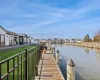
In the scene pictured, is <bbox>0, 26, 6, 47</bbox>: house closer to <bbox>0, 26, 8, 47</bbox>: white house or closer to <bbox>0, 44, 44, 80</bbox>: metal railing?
<bbox>0, 26, 8, 47</bbox>: white house

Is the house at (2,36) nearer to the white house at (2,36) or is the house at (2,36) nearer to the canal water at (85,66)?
the white house at (2,36)

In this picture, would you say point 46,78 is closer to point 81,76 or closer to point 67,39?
point 81,76

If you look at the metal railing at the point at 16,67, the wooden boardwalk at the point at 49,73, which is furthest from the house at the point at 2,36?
the metal railing at the point at 16,67

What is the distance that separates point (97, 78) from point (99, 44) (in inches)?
2234

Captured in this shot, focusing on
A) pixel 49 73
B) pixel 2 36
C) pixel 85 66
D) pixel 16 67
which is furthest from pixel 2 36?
pixel 16 67

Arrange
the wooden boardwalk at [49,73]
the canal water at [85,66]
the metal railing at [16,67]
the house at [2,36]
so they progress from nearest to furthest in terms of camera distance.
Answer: the metal railing at [16,67] < the wooden boardwalk at [49,73] < the canal water at [85,66] < the house at [2,36]

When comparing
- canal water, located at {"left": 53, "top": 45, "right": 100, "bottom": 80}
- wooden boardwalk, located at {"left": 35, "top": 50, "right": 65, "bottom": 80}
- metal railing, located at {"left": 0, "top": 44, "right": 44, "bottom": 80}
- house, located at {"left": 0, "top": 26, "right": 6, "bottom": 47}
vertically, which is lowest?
canal water, located at {"left": 53, "top": 45, "right": 100, "bottom": 80}

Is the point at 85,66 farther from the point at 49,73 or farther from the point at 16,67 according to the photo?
the point at 16,67

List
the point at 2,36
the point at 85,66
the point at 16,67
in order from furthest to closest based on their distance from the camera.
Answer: the point at 2,36
the point at 85,66
the point at 16,67

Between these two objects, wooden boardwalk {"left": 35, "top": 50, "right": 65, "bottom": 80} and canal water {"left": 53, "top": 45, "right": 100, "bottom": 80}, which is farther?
canal water {"left": 53, "top": 45, "right": 100, "bottom": 80}

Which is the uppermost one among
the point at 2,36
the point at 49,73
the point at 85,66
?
the point at 2,36

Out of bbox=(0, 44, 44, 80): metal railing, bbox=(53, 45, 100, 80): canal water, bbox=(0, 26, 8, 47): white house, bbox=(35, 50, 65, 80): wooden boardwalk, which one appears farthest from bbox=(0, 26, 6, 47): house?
bbox=(0, 44, 44, 80): metal railing

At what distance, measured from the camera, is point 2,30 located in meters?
36.8

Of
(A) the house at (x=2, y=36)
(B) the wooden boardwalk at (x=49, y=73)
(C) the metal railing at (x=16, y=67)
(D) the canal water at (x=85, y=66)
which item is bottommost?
(D) the canal water at (x=85, y=66)
